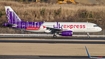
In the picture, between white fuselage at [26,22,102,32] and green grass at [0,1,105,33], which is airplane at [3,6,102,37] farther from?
green grass at [0,1,105,33]

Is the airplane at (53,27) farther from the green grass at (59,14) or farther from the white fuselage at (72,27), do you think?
the green grass at (59,14)

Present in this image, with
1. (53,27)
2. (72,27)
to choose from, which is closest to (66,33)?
(72,27)

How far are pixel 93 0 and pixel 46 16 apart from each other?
4534 cm

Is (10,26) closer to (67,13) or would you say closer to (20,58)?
(67,13)

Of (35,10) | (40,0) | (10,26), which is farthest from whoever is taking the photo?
(40,0)

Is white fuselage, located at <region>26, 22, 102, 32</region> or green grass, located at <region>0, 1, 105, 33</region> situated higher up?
green grass, located at <region>0, 1, 105, 33</region>

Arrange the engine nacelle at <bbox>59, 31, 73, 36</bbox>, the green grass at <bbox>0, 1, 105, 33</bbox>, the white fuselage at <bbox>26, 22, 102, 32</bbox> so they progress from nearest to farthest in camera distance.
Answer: the engine nacelle at <bbox>59, 31, 73, 36</bbox>, the white fuselage at <bbox>26, 22, 102, 32</bbox>, the green grass at <bbox>0, 1, 105, 33</bbox>

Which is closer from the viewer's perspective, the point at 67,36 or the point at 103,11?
the point at 67,36

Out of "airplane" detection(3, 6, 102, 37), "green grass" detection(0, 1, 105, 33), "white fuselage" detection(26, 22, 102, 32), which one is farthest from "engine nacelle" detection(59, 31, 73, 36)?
"green grass" detection(0, 1, 105, 33)

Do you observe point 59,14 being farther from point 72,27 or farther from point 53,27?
point 53,27

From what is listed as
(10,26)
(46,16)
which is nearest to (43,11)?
(46,16)

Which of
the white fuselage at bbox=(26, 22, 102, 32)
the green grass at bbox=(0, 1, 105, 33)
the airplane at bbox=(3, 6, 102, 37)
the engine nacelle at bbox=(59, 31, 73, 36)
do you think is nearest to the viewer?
the engine nacelle at bbox=(59, 31, 73, 36)

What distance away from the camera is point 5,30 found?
68.6 m

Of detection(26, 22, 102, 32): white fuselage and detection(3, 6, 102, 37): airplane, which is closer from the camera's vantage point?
detection(3, 6, 102, 37): airplane
